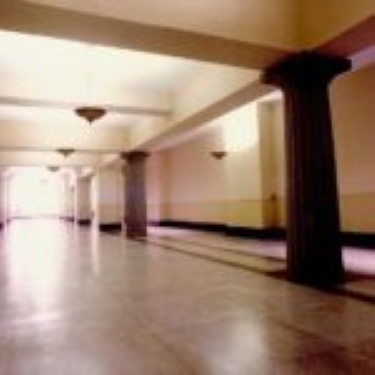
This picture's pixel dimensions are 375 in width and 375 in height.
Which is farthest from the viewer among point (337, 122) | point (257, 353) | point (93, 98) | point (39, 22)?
point (337, 122)

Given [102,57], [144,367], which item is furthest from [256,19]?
[144,367]

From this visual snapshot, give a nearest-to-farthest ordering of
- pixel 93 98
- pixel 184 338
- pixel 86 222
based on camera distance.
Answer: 1. pixel 184 338
2. pixel 93 98
3. pixel 86 222

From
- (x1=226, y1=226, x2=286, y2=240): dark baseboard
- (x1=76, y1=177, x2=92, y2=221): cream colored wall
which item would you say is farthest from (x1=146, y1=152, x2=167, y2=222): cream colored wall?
(x1=226, y1=226, x2=286, y2=240): dark baseboard

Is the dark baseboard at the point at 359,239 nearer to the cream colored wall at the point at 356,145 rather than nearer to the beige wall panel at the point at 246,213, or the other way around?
the cream colored wall at the point at 356,145

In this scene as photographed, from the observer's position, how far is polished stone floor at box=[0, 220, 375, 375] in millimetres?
3029

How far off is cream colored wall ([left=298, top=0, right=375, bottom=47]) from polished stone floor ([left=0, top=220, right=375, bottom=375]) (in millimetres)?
3052

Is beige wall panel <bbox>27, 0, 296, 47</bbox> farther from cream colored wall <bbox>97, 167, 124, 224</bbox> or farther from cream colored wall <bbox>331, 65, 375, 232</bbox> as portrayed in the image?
cream colored wall <bbox>97, 167, 124, 224</bbox>

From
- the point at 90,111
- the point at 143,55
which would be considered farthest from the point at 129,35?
the point at 90,111

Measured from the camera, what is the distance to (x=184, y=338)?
3.60m

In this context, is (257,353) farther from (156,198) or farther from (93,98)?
(156,198)

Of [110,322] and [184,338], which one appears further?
[110,322]

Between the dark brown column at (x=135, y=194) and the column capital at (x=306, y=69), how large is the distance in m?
9.38

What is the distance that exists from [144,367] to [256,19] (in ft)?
14.4

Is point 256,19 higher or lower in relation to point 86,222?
higher
